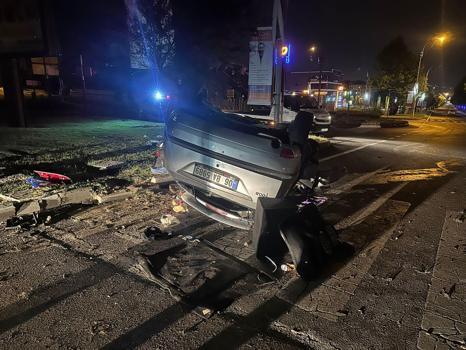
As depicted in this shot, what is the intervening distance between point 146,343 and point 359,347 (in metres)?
1.69

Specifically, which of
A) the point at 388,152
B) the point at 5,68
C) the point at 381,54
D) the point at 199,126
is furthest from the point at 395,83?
the point at 199,126

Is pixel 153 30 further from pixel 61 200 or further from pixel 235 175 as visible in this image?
pixel 235 175

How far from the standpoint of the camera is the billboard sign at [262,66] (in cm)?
1228

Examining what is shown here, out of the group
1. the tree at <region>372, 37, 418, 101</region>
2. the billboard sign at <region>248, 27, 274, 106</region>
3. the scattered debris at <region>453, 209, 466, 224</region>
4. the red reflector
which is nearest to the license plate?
the red reflector

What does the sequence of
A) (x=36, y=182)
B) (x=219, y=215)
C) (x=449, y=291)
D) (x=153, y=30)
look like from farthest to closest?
(x=153, y=30)
(x=36, y=182)
(x=219, y=215)
(x=449, y=291)

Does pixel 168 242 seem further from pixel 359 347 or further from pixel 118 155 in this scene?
pixel 118 155

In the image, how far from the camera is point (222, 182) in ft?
14.2

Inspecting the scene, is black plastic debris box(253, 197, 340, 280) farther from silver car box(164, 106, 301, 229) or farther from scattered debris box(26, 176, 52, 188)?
scattered debris box(26, 176, 52, 188)

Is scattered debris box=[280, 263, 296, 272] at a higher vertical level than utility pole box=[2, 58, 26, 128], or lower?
lower

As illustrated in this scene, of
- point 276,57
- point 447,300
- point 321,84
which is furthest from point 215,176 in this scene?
point 321,84

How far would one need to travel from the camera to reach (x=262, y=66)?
489 inches

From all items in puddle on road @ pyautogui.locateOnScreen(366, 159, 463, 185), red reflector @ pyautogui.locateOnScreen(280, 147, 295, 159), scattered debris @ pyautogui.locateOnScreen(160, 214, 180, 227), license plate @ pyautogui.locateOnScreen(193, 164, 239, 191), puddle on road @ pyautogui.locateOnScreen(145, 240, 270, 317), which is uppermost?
red reflector @ pyautogui.locateOnScreen(280, 147, 295, 159)

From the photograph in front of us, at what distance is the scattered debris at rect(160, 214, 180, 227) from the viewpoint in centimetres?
519

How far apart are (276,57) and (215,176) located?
30.1 feet
